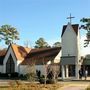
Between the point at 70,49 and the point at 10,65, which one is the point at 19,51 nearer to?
the point at 10,65

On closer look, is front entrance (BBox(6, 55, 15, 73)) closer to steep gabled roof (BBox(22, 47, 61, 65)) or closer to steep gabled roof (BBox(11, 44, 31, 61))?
steep gabled roof (BBox(11, 44, 31, 61))

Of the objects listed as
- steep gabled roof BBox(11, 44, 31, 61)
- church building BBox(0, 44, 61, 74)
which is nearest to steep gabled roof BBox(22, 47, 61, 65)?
church building BBox(0, 44, 61, 74)

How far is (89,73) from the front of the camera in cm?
7194

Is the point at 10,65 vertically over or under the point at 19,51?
under

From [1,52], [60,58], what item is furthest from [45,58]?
[1,52]

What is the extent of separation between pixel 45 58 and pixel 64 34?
7494 millimetres

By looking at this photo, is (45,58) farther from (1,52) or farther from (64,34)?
(1,52)

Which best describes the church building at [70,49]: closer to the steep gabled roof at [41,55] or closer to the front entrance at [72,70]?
the front entrance at [72,70]

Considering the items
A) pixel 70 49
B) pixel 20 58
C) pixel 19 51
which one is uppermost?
pixel 19 51

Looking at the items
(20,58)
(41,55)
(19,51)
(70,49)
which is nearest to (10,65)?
(20,58)

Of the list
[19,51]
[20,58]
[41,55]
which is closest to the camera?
[41,55]

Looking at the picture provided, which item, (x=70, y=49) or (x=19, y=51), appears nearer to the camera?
(x=70, y=49)

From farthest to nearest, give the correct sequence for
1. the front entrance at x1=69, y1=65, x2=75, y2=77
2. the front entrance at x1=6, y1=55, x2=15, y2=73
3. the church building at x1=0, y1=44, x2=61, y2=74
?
1. the front entrance at x1=6, y1=55, x2=15, y2=73
2. the church building at x1=0, y1=44, x2=61, y2=74
3. the front entrance at x1=69, y1=65, x2=75, y2=77

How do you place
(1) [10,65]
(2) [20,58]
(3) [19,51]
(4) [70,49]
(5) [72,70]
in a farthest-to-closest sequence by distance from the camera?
(3) [19,51] < (1) [10,65] < (2) [20,58] < (5) [72,70] < (4) [70,49]
